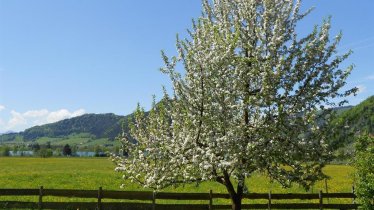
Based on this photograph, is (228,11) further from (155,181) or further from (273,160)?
(155,181)

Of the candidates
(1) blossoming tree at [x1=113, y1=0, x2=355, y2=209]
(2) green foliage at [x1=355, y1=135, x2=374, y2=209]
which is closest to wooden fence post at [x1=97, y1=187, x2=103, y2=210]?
(1) blossoming tree at [x1=113, y1=0, x2=355, y2=209]

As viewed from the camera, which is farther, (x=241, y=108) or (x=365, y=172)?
(x=365, y=172)

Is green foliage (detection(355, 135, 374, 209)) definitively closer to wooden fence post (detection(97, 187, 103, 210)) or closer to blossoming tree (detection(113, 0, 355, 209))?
blossoming tree (detection(113, 0, 355, 209))

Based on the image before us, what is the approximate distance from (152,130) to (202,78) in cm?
323

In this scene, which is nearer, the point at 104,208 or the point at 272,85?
the point at 272,85

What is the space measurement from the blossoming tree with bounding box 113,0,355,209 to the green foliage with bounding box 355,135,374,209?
29.8 feet

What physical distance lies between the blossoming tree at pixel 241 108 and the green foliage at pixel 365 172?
908 cm

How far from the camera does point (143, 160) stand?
17.2 metres

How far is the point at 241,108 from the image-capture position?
15289 millimetres

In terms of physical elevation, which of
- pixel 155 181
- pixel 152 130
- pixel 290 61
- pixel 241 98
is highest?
pixel 290 61

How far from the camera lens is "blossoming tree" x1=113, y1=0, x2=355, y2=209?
1515 centimetres

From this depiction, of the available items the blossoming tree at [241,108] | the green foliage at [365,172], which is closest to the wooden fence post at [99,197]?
the blossoming tree at [241,108]

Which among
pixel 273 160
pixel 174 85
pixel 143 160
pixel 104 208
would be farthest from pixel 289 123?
pixel 104 208

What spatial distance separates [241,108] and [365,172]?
13.7 meters
